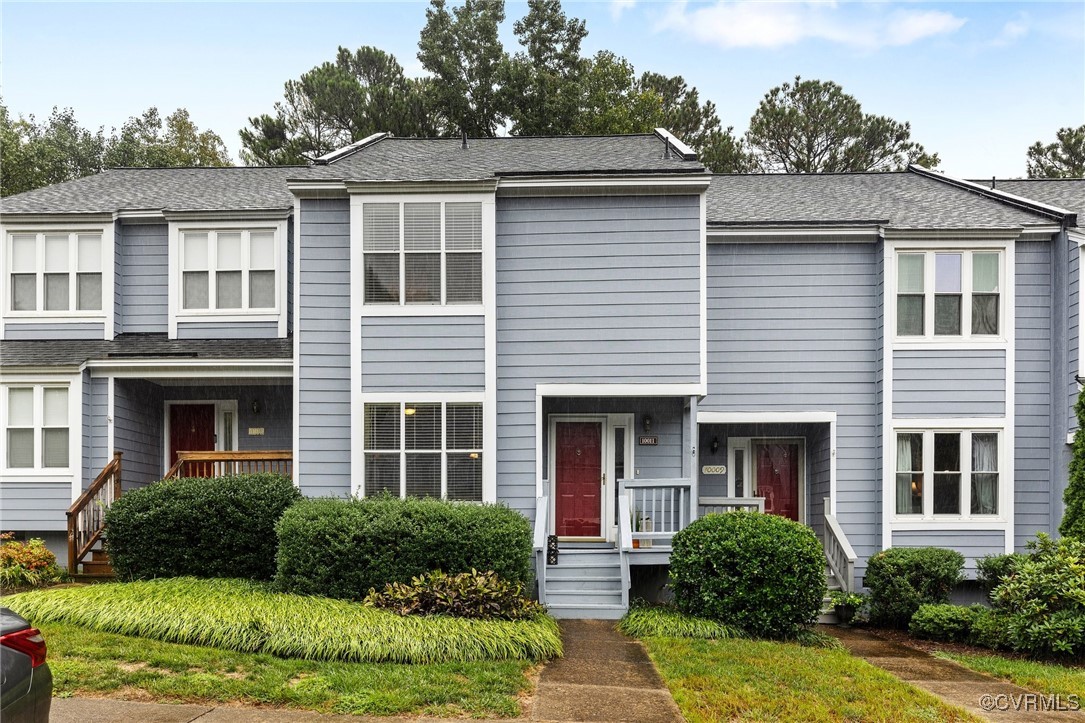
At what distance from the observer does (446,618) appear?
9203 millimetres

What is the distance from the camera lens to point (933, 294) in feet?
45.6

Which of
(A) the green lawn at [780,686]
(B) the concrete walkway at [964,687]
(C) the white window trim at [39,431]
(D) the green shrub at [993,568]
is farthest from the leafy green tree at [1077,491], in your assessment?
(C) the white window trim at [39,431]

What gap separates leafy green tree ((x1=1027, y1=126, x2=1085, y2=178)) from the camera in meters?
33.5

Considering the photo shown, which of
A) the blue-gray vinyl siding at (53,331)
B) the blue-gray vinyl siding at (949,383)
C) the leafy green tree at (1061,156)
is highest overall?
the leafy green tree at (1061,156)

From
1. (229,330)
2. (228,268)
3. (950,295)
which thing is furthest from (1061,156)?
(229,330)

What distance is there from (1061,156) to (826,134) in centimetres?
951

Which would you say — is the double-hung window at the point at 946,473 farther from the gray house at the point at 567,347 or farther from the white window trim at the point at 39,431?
the white window trim at the point at 39,431

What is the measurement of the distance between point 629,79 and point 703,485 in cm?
2107

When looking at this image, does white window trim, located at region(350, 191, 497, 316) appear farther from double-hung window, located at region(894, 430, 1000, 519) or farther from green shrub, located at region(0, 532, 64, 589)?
double-hung window, located at region(894, 430, 1000, 519)

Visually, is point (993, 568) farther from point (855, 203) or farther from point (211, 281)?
point (211, 281)

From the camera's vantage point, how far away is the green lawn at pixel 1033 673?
8.51 m

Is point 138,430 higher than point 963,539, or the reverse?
point 138,430

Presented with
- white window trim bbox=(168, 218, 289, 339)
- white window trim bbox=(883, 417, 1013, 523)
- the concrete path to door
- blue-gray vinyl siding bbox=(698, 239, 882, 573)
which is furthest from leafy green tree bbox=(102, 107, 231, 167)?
the concrete path to door

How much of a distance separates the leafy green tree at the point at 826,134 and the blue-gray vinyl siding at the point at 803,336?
19280 mm
